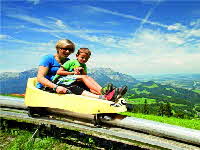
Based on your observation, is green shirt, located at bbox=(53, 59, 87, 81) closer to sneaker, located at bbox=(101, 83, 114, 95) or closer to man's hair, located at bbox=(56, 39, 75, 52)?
man's hair, located at bbox=(56, 39, 75, 52)

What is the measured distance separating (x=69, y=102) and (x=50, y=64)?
1.42 metres

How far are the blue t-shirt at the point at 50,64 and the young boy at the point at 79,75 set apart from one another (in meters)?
0.38

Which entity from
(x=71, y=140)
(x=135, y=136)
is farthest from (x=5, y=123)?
(x=135, y=136)

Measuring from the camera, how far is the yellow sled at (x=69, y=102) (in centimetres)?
458

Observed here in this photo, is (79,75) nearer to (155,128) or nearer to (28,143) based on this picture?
(28,143)

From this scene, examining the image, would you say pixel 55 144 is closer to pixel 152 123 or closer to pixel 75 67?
pixel 75 67

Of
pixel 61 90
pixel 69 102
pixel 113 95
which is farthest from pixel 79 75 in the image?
pixel 113 95

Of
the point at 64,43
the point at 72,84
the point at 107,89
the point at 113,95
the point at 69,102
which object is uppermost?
the point at 64,43

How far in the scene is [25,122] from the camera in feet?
24.6

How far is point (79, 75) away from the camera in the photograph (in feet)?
17.7

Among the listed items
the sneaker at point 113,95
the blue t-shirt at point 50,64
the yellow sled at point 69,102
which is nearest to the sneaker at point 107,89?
the sneaker at point 113,95

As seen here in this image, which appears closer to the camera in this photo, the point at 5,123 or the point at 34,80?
the point at 34,80

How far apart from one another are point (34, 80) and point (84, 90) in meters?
1.70

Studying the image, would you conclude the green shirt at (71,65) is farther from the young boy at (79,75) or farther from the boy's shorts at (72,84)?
the boy's shorts at (72,84)
